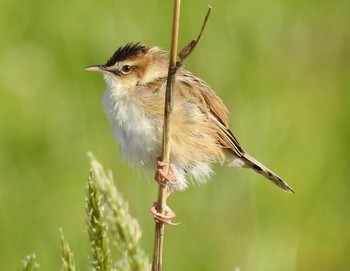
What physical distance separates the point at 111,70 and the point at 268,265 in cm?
159

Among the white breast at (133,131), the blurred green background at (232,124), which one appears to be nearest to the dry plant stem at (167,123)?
the white breast at (133,131)

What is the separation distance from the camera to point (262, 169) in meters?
4.54

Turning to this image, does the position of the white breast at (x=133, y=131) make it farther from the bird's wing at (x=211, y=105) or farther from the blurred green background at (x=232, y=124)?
the blurred green background at (x=232, y=124)

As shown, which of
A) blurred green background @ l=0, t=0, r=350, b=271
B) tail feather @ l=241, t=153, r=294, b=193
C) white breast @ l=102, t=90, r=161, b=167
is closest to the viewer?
white breast @ l=102, t=90, r=161, b=167

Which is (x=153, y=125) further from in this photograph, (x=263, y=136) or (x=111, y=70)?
(x=263, y=136)

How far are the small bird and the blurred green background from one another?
2.36 feet

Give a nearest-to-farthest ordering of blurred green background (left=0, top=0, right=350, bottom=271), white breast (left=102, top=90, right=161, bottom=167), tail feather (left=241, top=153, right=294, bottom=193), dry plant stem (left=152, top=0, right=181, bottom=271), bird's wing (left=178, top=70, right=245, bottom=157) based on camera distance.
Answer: dry plant stem (left=152, top=0, right=181, bottom=271), white breast (left=102, top=90, right=161, bottom=167), bird's wing (left=178, top=70, right=245, bottom=157), tail feather (left=241, top=153, right=294, bottom=193), blurred green background (left=0, top=0, right=350, bottom=271)

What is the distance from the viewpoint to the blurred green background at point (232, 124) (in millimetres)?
5320

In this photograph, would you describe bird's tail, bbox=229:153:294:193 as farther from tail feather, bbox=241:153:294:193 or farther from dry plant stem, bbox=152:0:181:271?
dry plant stem, bbox=152:0:181:271

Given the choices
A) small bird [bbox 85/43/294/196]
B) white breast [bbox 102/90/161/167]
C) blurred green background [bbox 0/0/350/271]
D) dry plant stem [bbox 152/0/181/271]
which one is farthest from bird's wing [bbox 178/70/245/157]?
dry plant stem [bbox 152/0/181/271]

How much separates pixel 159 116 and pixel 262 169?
0.80 meters

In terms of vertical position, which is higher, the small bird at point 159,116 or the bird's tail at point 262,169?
the small bird at point 159,116

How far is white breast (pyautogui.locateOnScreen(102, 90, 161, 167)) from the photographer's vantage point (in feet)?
13.1

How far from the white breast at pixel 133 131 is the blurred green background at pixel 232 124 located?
0.89m
